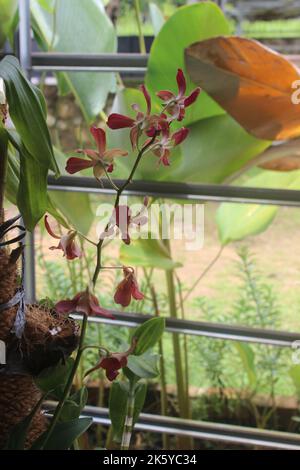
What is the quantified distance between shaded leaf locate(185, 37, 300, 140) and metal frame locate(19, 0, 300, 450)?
0.43 feet

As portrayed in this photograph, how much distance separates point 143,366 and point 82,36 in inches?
23.3

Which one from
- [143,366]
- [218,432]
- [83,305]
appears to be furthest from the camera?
[218,432]

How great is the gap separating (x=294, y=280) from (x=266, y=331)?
402 mm

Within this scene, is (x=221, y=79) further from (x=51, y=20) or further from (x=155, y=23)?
(x=51, y=20)

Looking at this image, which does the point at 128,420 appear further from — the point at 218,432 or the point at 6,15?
the point at 6,15

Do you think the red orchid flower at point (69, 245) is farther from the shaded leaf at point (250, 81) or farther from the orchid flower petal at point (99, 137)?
the shaded leaf at point (250, 81)

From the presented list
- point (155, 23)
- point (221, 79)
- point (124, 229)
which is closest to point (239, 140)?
point (221, 79)

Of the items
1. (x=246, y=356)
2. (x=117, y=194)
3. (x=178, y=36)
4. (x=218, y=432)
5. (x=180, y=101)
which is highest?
(x=178, y=36)

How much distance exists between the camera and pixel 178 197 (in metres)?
1.07

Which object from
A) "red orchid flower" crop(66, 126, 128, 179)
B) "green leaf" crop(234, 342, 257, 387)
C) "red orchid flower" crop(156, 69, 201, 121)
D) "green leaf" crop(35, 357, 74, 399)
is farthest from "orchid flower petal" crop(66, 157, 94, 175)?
"green leaf" crop(234, 342, 257, 387)

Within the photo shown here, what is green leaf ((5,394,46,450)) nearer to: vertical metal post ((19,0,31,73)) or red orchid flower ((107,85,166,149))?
red orchid flower ((107,85,166,149))

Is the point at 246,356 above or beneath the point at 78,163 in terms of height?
beneath

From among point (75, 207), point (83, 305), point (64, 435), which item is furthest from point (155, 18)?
point (64, 435)

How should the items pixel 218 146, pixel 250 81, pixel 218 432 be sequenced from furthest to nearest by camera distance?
pixel 218 432 → pixel 218 146 → pixel 250 81
